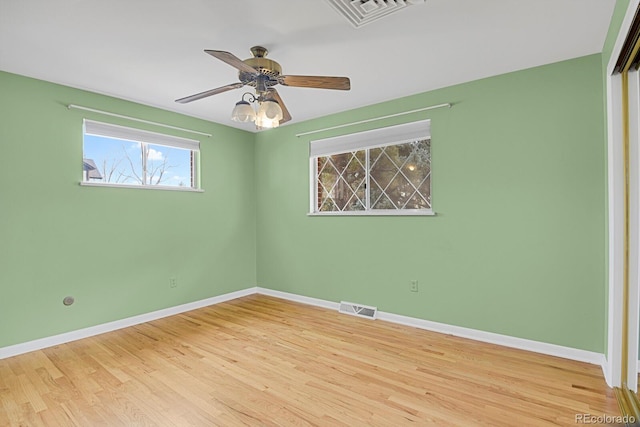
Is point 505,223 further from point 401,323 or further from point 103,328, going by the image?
point 103,328

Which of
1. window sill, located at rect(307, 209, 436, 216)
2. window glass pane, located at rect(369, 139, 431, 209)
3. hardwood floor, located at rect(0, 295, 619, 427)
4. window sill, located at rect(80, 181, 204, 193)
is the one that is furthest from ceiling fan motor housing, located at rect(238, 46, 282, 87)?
hardwood floor, located at rect(0, 295, 619, 427)

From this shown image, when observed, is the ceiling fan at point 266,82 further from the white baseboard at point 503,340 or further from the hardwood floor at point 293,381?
the white baseboard at point 503,340

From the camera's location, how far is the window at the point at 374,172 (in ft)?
11.1

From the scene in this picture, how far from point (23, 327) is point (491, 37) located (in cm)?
441

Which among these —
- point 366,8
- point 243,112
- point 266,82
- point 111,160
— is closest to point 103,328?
point 111,160

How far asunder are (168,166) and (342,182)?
7.05ft

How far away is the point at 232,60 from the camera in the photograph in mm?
1897

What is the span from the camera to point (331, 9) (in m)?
1.93

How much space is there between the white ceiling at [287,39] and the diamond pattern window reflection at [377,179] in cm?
76

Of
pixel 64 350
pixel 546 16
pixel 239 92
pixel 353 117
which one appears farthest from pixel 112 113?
pixel 546 16

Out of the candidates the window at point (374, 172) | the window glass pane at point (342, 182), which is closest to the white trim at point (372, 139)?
the window at point (374, 172)

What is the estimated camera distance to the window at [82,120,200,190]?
326 centimetres

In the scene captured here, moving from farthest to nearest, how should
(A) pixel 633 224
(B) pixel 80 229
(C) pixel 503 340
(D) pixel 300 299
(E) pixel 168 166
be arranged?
1. (D) pixel 300 299
2. (E) pixel 168 166
3. (B) pixel 80 229
4. (C) pixel 503 340
5. (A) pixel 633 224

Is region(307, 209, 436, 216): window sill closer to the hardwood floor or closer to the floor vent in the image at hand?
the floor vent
